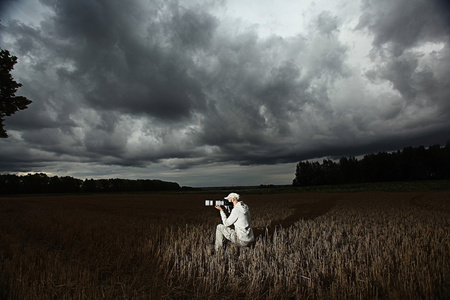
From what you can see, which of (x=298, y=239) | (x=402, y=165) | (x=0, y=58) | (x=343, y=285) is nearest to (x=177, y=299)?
(x=343, y=285)

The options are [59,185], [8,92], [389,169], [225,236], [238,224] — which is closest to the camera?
[238,224]

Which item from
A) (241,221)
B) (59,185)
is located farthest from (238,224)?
(59,185)

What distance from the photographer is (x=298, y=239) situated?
8.06m

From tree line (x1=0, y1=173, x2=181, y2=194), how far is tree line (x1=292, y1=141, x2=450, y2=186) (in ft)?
246

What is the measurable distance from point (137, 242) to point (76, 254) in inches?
Result: 69.5

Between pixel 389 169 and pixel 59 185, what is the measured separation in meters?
140

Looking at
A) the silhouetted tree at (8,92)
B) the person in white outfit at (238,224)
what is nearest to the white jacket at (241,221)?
the person in white outfit at (238,224)

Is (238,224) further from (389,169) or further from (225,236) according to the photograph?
(389,169)

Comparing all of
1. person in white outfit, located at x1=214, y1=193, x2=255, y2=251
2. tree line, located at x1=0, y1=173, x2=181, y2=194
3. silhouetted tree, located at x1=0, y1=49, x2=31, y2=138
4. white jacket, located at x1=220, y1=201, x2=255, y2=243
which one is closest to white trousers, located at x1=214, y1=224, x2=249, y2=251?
person in white outfit, located at x1=214, y1=193, x2=255, y2=251

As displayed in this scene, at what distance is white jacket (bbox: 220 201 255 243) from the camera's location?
263 inches

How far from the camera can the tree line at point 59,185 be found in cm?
10662

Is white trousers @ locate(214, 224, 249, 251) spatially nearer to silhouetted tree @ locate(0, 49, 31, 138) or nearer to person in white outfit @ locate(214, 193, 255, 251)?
person in white outfit @ locate(214, 193, 255, 251)

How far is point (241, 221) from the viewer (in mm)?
6777

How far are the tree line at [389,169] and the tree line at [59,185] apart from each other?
7502 centimetres
